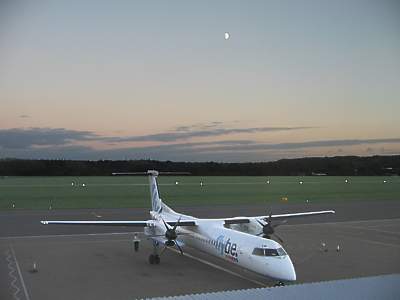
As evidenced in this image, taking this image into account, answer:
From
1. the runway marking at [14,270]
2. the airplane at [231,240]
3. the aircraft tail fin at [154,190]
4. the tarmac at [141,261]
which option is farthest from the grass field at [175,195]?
the airplane at [231,240]

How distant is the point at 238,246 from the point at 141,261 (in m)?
6.40

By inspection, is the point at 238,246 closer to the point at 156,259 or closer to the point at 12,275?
the point at 156,259

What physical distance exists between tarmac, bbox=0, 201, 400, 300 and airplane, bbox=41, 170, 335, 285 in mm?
924

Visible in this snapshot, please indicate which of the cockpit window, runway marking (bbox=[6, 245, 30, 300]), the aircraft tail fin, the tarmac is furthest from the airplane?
runway marking (bbox=[6, 245, 30, 300])

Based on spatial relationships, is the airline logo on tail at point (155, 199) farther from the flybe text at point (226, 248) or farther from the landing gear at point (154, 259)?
the flybe text at point (226, 248)

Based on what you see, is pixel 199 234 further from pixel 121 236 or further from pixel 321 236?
pixel 321 236

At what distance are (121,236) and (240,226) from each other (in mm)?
10741

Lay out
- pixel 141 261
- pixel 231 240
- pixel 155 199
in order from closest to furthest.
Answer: pixel 231 240 < pixel 141 261 < pixel 155 199

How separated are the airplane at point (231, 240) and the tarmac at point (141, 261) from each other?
924 millimetres

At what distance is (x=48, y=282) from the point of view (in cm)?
1853

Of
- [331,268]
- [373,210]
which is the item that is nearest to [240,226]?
[331,268]

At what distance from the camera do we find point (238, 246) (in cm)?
1950

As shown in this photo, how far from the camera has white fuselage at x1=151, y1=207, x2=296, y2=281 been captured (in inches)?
690

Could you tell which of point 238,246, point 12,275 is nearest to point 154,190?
point 238,246
